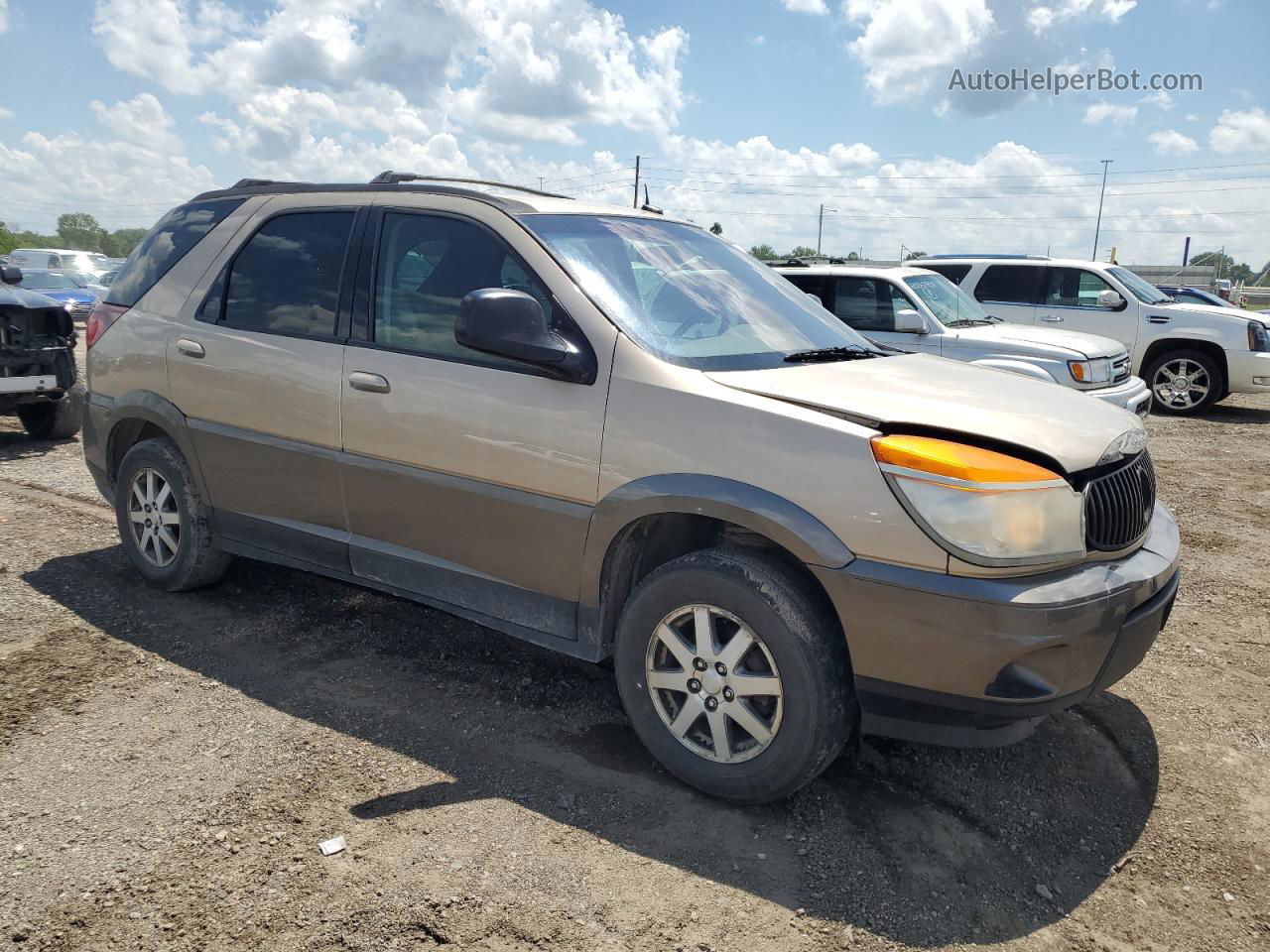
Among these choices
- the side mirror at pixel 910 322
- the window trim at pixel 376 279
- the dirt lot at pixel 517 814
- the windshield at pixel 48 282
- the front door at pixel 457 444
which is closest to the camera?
the dirt lot at pixel 517 814

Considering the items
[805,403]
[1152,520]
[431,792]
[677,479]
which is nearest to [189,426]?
[431,792]

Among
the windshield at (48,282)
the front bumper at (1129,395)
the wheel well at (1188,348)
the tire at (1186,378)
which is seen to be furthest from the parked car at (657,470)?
the windshield at (48,282)

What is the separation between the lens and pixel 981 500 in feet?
8.44

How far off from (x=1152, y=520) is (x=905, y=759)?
3.94 ft

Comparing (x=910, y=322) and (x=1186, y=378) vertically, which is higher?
(x=910, y=322)

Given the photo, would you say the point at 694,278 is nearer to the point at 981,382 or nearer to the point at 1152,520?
the point at 981,382

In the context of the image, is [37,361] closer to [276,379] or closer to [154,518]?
[154,518]

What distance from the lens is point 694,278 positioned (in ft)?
12.1

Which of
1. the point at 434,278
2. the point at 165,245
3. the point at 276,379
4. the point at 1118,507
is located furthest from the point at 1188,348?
the point at 165,245

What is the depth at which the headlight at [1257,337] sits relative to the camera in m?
11.7

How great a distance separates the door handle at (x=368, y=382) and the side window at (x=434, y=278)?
141mm

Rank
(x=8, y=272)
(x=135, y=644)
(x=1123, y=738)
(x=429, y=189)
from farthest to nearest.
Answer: (x=8, y=272) → (x=135, y=644) → (x=429, y=189) → (x=1123, y=738)

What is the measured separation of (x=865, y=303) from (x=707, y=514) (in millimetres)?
7152

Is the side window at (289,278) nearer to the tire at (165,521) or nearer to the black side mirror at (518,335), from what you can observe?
the tire at (165,521)
